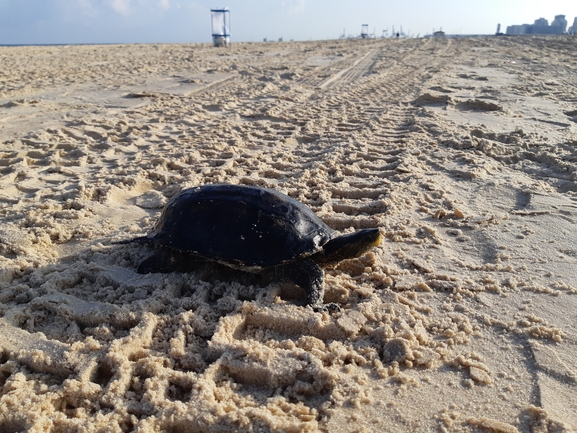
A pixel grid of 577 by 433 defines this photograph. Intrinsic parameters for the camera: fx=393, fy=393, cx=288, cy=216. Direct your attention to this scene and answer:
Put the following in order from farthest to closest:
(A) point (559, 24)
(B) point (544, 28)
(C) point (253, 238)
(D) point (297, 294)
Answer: (A) point (559, 24) < (B) point (544, 28) < (D) point (297, 294) < (C) point (253, 238)

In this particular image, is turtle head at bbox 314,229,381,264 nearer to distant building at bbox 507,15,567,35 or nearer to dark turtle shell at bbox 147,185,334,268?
dark turtle shell at bbox 147,185,334,268

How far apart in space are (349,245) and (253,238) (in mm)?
614

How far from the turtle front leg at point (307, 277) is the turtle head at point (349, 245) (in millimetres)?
116

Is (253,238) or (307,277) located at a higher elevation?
(253,238)

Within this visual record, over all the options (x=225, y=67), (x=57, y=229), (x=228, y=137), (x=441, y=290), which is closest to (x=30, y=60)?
(x=225, y=67)

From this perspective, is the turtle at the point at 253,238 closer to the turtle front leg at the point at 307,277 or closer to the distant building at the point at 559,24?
the turtle front leg at the point at 307,277

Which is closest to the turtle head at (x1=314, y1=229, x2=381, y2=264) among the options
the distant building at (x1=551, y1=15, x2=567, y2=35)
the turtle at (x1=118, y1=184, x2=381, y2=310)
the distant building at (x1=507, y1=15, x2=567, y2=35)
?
the turtle at (x1=118, y1=184, x2=381, y2=310)

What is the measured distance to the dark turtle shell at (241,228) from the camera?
245 centimetres

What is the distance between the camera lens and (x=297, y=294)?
2.58 m

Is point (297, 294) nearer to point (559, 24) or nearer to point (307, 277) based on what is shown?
point (307, 277)

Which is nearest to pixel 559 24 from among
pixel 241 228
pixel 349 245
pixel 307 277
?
pixel 349 245

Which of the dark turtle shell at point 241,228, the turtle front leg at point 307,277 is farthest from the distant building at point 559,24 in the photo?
the turtle front leg at point 307,277

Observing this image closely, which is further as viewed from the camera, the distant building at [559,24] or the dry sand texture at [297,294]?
the distant building at [559,24]

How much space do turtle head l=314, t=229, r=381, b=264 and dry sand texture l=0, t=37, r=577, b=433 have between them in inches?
8.1
